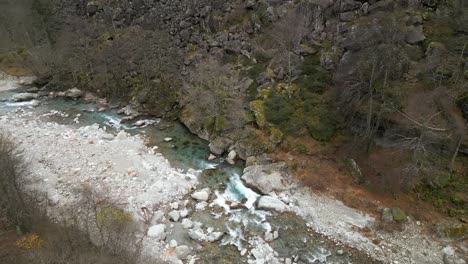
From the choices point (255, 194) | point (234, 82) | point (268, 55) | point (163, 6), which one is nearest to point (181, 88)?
point (234, 82)

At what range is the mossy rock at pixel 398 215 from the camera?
58.6 ft

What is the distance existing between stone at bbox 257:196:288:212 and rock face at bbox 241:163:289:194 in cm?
89

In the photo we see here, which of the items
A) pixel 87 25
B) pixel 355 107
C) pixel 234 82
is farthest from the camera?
pixel 87 25

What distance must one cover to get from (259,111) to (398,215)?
13442 millimetres

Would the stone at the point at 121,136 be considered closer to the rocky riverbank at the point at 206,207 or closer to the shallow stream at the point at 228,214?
the rocky riverbank at the point at 206,207

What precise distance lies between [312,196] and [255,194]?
3.90 metres

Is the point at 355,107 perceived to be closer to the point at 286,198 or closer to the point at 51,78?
the point at 286,198

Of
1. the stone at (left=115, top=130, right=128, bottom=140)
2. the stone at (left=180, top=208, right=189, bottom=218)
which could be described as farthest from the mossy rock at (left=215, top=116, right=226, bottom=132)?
the stone at (left=180, top=208, right=189, bottom=218)

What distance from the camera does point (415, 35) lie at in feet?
80.3

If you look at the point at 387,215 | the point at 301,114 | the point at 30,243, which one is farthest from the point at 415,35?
the point at 30,243

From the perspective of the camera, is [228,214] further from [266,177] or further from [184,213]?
[266,177]

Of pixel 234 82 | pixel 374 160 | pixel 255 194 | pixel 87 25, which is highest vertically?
pixel 87 25

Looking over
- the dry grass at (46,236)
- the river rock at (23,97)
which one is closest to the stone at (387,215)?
the dry grass at (46,236)

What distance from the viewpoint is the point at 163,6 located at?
4028 cm
